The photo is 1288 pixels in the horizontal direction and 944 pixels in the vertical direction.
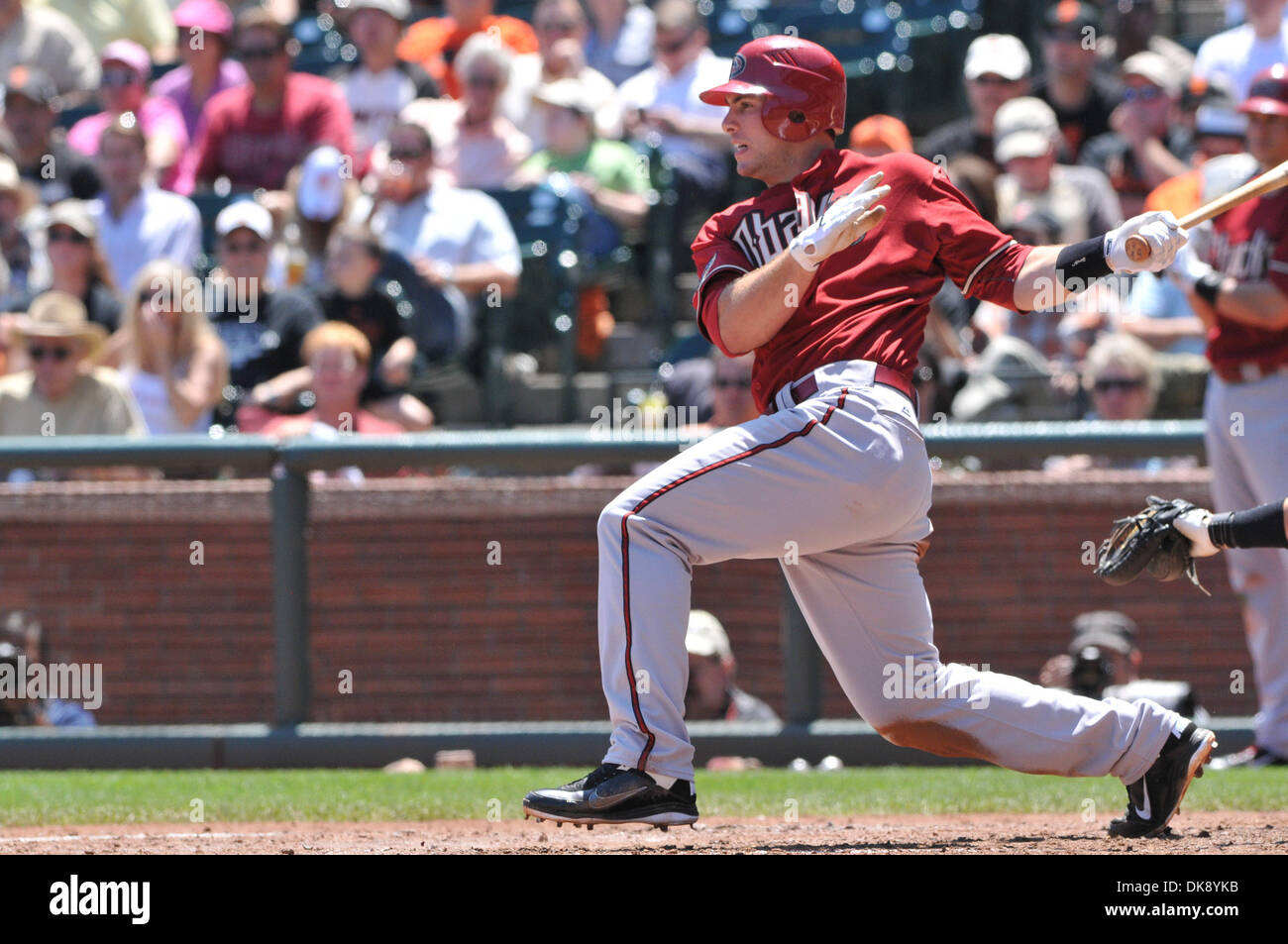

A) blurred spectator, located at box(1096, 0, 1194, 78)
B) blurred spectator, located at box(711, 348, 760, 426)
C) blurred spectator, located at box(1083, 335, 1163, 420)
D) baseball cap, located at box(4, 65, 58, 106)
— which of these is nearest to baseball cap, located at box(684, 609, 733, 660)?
blurred spectator, located at box(711, 348, 760, 426)

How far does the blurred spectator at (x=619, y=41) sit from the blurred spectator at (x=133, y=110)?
8.15 ft

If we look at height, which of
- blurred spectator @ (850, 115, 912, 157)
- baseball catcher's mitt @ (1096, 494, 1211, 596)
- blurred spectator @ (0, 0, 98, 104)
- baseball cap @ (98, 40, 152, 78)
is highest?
blurred spectator @ (0, 0, 98, 104)

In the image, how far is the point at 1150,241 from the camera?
4.09 m

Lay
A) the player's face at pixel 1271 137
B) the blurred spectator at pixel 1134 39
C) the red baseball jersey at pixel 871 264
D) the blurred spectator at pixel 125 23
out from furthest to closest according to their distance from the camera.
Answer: the blurred spectator at pixel 125 23 → the blurred spectator at pixel 1134 39 → the player's face at pixel 1271 137 → the red baseball jersey at pixel 871 264

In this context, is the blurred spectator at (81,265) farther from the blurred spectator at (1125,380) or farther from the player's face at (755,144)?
the player's face at (755,144)

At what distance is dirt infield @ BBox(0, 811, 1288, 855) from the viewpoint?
4.34 m

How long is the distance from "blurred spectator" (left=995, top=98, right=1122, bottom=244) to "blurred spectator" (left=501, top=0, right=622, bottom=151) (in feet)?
7.78

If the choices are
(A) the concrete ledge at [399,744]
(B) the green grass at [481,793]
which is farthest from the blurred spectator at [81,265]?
(B) the green grass at [481,793]

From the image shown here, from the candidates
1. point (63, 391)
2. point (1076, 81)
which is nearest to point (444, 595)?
point (63, 391)

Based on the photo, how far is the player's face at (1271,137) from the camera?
6.42 m

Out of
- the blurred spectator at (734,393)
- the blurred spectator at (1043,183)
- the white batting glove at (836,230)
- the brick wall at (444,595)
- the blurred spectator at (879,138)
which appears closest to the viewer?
the white batting glove at (836,230)

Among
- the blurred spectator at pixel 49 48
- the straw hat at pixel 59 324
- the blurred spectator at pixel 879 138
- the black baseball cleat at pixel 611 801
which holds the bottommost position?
the black baseball cleat at pixel 611 801

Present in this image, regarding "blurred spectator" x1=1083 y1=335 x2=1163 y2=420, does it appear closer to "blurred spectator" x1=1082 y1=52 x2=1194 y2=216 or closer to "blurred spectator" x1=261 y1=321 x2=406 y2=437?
"blurred spectator" x1=1082 y1=52 x2=1194 y2=216
